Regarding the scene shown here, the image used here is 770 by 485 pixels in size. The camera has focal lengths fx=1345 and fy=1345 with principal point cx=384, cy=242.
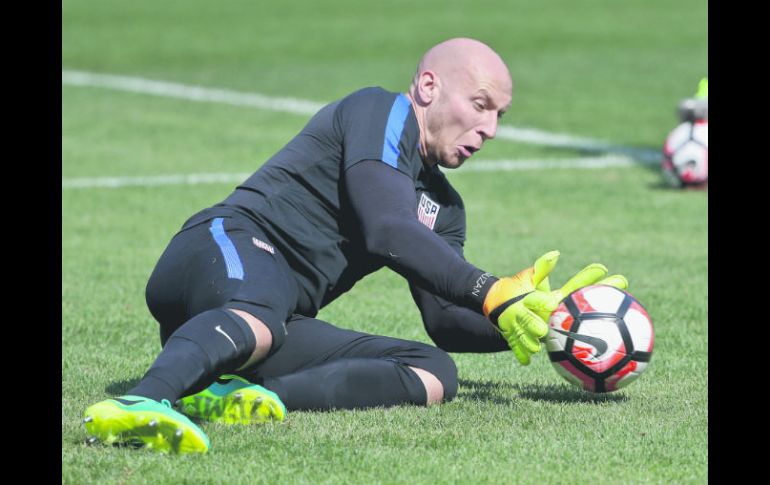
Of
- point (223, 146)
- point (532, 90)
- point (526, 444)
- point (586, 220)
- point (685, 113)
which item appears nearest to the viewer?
point (526, 444)

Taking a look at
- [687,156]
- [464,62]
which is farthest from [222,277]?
[687,156]

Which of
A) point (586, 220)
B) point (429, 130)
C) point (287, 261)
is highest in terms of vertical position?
point (429, 130)

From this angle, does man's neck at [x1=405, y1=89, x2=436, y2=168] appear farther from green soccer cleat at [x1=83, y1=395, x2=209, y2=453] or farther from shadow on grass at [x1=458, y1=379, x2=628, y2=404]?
green soccer cleat at [x1=83, y1=395, x2=209, y2=453]

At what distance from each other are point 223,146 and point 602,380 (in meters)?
10.3

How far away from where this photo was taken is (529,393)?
597 cm

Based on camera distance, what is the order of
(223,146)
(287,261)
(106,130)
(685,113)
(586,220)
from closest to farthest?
(287,261) → (586,220) → (685,113) → (223,146) → (106,130)

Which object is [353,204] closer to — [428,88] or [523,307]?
[428,88]

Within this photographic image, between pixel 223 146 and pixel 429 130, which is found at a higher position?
pixel 429 130

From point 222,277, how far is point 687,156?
8.23 metres

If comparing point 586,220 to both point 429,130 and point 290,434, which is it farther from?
point 290,434

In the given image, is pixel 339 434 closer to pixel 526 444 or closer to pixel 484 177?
pixel 526 444

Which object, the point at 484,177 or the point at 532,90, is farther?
the point at 532,90

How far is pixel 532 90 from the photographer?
780 inches
